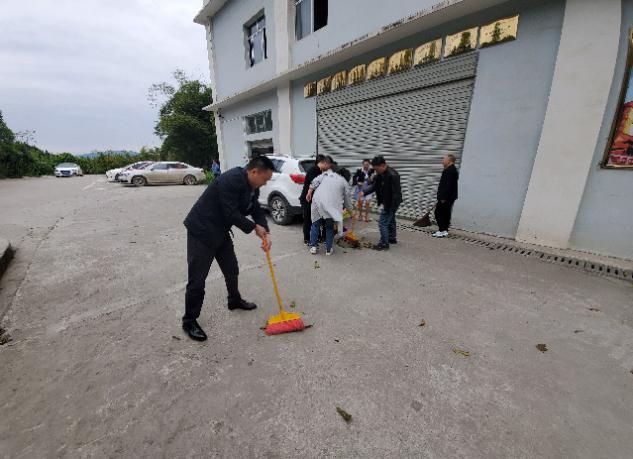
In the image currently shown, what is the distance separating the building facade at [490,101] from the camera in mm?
4438

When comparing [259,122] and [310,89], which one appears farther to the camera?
[259,122]

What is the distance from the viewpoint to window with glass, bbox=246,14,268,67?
11612 millimetres

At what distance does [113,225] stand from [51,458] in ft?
22.4

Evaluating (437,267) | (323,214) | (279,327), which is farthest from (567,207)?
(279,327)

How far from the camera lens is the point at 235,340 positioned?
2730 millimetres

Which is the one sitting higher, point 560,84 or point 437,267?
point 560,84

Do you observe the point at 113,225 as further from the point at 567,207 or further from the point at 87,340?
the point at 567,207

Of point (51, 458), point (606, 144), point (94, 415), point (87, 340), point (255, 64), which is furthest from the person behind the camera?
point (255, 64)

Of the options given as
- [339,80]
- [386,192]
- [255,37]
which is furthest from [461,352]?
[255,37]

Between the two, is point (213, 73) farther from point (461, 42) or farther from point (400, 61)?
point (461, 42)

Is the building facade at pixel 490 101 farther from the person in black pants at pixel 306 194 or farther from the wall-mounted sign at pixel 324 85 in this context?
the person in black pants at pixel 306 194

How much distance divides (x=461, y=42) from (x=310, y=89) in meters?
5.03

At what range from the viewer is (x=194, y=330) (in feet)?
9.14

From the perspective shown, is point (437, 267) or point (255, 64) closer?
point (437, 267)
